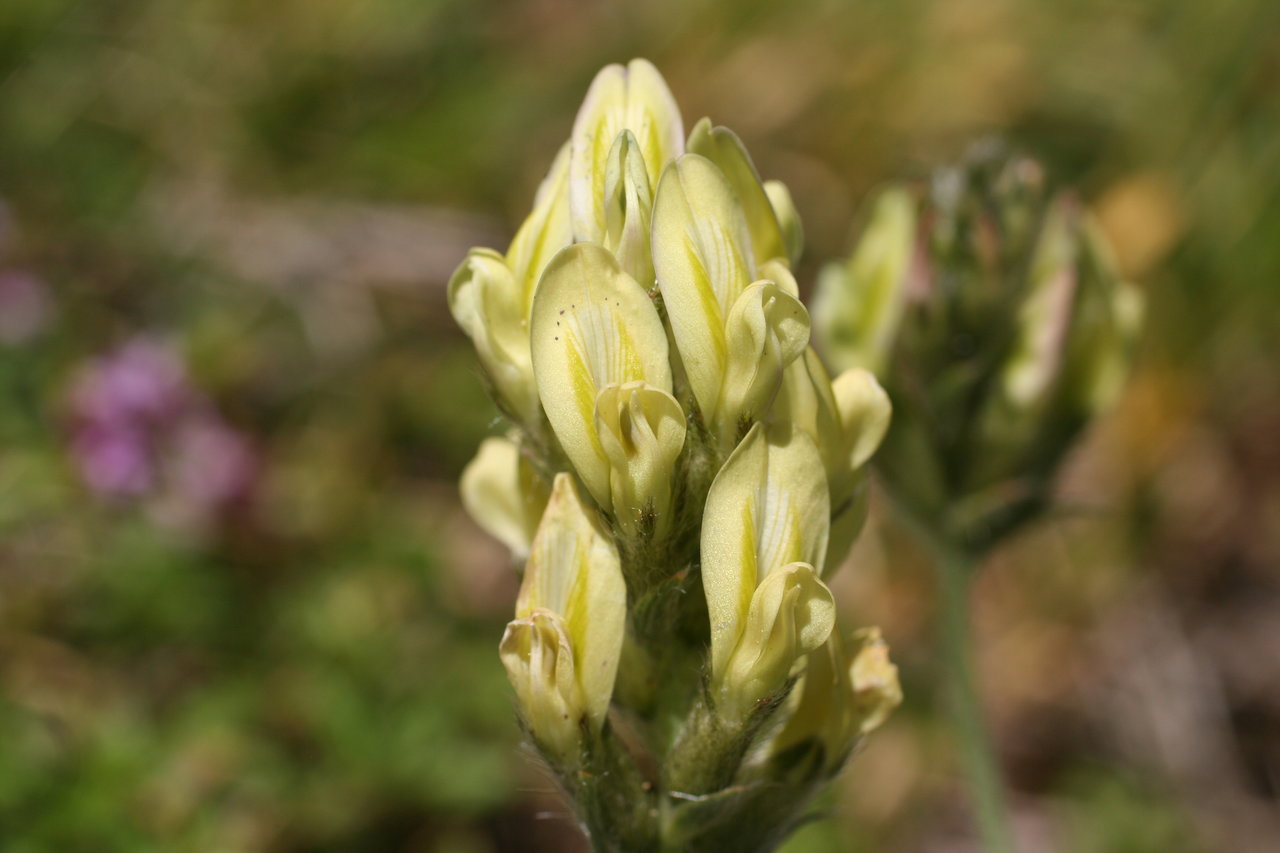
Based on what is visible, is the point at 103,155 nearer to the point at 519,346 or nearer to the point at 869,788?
the point at 869,788

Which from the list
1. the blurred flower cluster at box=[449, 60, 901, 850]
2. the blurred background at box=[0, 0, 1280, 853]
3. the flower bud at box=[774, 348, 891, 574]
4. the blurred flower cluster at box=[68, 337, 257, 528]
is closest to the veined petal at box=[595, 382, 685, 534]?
the blurred flower cluster at box=[449, 60, 901, 850]

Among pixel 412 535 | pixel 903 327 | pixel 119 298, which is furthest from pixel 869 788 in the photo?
pixel 119 298

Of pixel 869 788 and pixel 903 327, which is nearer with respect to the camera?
pixel 903 327

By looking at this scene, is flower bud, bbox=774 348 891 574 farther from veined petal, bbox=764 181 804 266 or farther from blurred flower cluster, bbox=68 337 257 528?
blurred flower cluster, bbox=68 337 257 528

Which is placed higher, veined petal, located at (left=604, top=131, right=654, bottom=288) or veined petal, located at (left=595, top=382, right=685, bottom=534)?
veined petal, located at (left=604, top=131, right=654, bottom=288)

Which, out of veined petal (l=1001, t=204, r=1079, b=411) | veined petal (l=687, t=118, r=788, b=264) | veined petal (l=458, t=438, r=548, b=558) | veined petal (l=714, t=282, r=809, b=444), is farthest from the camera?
veined petal (l=1001, t=204, r=1079, b=411)

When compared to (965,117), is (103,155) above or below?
above

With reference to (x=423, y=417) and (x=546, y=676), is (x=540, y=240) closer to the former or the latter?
(x=546, y=676)

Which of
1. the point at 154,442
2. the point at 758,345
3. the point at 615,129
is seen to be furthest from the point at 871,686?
the point at 154,442

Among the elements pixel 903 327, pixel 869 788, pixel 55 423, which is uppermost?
pixel 903 327
